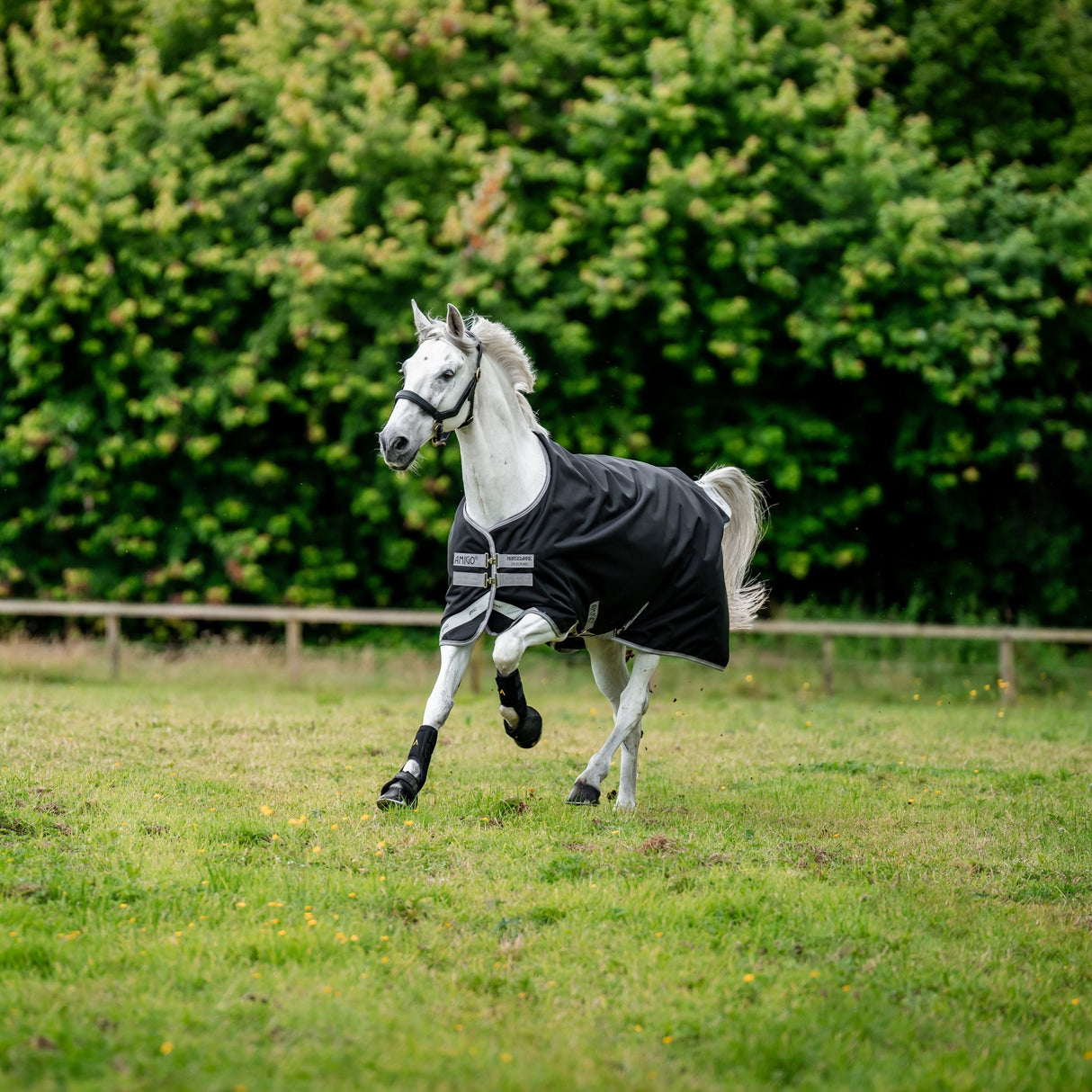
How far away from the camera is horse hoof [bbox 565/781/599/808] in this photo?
7.00 m

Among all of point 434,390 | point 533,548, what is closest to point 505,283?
point 434,390

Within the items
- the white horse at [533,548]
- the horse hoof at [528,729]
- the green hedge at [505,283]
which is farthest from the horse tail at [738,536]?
the green hedge at [505,283]

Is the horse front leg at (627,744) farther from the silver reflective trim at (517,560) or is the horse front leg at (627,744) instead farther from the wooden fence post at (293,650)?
the wooden fence post at (293,650)

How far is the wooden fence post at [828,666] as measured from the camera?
1398 centimetres

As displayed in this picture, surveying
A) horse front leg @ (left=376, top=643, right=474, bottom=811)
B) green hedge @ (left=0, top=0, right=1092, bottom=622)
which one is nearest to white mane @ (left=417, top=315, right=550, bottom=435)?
horse front leg @ (left=376, top=643, right=474, bottom=811)

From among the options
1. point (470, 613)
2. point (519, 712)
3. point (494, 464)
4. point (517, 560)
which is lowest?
point (519, 712)

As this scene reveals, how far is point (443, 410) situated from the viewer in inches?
245

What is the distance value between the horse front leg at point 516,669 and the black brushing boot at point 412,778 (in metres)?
0.43

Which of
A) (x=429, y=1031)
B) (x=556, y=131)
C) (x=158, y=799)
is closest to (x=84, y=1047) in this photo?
(x=429, y=1031)

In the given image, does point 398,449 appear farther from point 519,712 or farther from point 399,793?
point 399,793

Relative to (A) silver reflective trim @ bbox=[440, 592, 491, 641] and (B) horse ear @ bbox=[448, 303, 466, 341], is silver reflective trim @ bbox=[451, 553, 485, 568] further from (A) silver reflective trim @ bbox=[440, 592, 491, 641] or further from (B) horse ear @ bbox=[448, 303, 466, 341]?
(B) horse ear @ bbox=[448, 303, 466, 341]

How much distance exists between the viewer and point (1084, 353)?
16.6 m

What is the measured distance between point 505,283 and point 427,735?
359 inches

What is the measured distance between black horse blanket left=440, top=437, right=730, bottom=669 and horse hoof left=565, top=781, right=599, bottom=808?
0.83 metres
